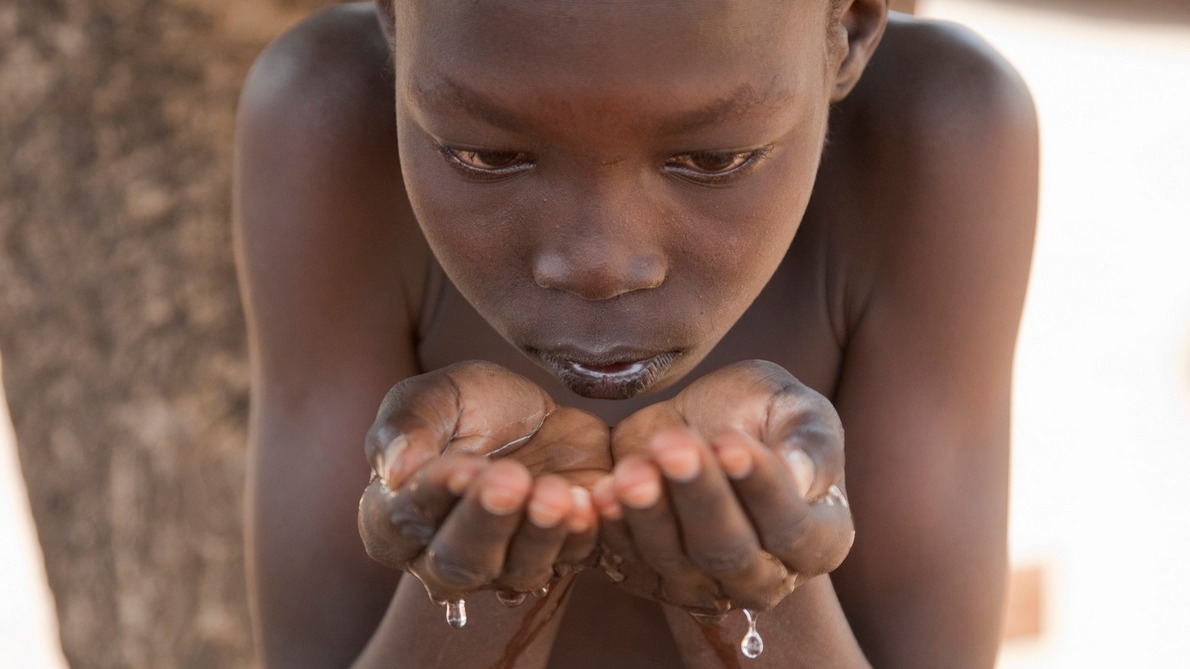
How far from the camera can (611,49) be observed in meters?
0.70

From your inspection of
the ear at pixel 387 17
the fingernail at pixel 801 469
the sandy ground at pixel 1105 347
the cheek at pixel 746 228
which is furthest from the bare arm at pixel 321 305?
the sandy ground at pixel 1105 347

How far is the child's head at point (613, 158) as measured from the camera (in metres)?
0.71

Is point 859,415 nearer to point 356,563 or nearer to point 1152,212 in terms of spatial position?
point 356,563

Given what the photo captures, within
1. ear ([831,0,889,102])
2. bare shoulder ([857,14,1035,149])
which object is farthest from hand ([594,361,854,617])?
bare shoulder ([857,14,1035,149])

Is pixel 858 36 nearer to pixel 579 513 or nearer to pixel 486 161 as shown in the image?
pixel 486 161

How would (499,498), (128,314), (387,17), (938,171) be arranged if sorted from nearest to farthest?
(499,498)
(387,17)
(938,171)
(128,314)

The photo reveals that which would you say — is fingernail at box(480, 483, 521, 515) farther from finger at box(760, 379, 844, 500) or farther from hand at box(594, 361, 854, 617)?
finger at box(760, 379, 844, 500)

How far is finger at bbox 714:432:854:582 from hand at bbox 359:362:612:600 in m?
0.07

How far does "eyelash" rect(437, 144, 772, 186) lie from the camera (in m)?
0.76

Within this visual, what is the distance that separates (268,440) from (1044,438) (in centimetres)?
179

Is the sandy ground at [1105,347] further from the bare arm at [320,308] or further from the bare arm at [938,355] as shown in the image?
the bare arm at [320,308]

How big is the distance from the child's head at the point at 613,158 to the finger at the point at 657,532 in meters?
0.16

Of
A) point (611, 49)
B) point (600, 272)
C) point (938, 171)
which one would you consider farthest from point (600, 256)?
point (938, 171)

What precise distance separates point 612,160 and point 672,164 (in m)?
0.04
